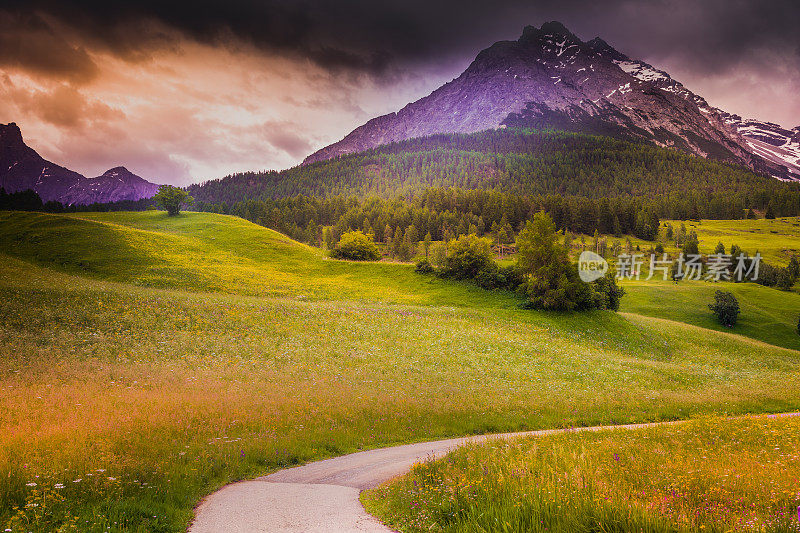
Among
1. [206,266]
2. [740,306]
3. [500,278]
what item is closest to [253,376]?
[500,278]

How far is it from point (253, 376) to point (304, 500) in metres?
15.7

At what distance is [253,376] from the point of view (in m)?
23.5

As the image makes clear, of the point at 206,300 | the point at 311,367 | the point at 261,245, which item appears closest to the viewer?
the point at 311,367

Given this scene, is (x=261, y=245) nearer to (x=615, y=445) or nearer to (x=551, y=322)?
(x=551, y=322)

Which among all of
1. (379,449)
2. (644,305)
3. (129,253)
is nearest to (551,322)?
(379,449)

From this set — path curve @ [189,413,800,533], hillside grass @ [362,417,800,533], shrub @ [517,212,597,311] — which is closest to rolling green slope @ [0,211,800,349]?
shrub @ [517,212,597,311]

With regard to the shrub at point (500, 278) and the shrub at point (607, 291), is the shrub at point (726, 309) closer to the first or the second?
the shrub at point (607, 291)

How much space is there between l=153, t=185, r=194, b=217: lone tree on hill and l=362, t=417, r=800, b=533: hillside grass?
147177 millimetres

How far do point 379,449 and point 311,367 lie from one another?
43.4 ft

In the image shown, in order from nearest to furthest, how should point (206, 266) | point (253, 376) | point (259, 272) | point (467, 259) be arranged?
point (253, 376), point (206, 266), point (467, 259), point (259, 272)

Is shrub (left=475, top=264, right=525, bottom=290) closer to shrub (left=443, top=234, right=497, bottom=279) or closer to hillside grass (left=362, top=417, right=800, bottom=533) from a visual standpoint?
shrub (left=443, top=234, right=497, bottom=279)

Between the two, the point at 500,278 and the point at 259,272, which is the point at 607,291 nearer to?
the point at 500,278

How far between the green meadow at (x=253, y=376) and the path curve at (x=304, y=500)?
805 millimetres

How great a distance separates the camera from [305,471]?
12523mm
